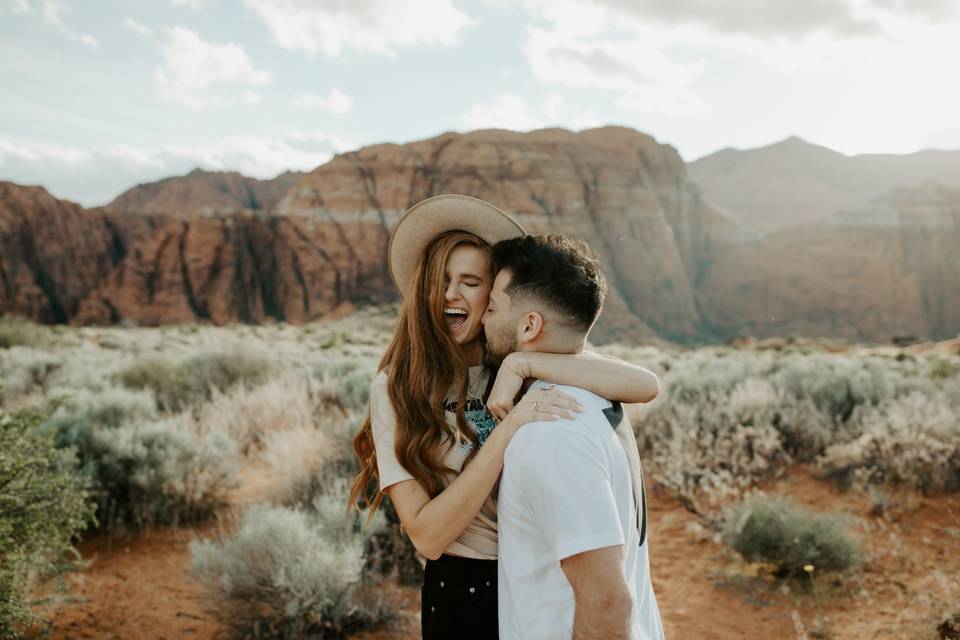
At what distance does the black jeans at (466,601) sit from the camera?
83.4 inches

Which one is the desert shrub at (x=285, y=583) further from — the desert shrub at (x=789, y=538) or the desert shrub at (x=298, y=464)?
the desert shrub at (x=789, y=538)

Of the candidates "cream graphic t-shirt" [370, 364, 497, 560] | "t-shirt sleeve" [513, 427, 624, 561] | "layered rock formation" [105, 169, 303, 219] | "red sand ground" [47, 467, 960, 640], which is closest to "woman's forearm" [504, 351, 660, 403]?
"t-shirt sleeve" [513, 427, 624, 561]

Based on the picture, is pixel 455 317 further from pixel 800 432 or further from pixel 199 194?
pixel 199 194

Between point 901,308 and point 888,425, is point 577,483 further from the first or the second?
point 901,308

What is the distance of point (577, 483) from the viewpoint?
4.77 feet

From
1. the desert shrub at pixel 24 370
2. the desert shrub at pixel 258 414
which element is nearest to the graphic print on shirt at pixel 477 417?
the desert shrub at pixel 258 414

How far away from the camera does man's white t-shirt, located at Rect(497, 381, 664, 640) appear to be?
145 centimetres

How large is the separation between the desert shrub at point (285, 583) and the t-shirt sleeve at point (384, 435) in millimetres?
2158

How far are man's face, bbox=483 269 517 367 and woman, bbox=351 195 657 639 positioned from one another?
0.27ft

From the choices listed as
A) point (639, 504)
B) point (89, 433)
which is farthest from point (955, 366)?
point (89, 433)

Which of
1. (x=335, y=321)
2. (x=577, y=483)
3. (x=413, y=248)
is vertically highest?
(x=413, y=248)

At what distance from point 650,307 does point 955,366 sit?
41.5 metres

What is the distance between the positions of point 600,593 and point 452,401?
99cm

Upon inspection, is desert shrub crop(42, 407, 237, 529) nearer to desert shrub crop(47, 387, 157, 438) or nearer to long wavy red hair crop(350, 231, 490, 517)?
desert shrub crop(47, 387, 157, 438)
